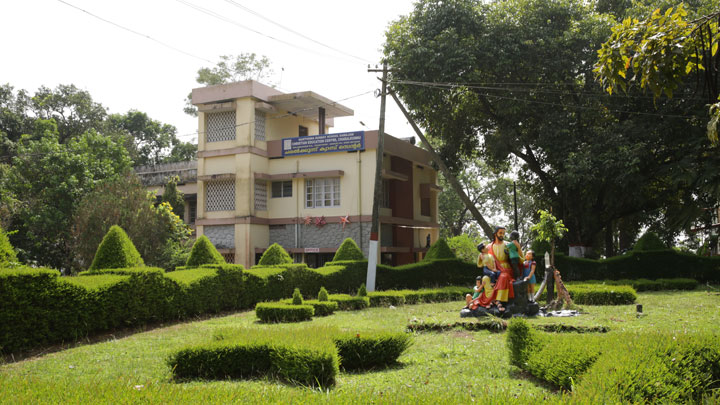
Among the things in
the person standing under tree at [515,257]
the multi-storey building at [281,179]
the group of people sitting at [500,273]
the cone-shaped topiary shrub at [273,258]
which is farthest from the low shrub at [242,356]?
the multi-storey building at [281,179]

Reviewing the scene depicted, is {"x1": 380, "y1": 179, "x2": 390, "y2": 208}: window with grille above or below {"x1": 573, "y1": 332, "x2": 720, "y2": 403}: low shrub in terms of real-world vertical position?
above

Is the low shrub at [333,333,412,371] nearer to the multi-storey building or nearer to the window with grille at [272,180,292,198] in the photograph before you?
the multi-storey building

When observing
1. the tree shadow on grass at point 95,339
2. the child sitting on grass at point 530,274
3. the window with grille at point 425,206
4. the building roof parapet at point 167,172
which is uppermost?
the building roof parapet at point 167,172

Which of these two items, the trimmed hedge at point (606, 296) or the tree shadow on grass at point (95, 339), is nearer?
the tree shadow on grass at point (95, 339)

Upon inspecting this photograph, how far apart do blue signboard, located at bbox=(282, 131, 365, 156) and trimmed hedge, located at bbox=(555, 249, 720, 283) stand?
11316 mm

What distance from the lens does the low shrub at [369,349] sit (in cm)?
848

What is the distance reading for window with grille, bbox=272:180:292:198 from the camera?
Result: 30.7m

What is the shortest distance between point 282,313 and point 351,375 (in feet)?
23.2

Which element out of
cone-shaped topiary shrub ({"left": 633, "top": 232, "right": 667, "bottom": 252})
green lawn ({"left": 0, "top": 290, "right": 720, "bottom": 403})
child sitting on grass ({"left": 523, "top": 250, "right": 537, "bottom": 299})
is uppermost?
cone-shaped topiary shrub ({"left": 633, "top": 232, "right": 667, "bottom": 252})

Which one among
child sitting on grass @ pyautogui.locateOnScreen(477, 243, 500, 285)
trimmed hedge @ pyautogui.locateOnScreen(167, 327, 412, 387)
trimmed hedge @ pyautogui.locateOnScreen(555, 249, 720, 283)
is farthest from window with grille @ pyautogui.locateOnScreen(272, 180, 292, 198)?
trimmed hedge @ pyautogui.locateOnScreen(167, 327, 412, 387)

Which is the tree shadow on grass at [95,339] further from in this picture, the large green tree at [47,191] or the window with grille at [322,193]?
the large green tree at [47,191]

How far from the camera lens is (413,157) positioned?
1302 inches

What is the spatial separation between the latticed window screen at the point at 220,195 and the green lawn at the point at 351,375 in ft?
49.2

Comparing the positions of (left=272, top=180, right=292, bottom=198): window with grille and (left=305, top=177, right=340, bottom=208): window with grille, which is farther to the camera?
(left=272, top=180, right=292, bottom=198): window with grille
